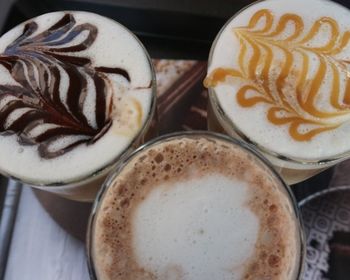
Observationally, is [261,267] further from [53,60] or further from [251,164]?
[53,60]

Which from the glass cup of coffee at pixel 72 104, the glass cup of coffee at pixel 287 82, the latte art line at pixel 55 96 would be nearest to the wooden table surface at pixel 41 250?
the glass cup of coffee at pixel 72 104

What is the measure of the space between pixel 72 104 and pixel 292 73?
405 mm

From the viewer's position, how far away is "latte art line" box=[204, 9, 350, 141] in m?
0.95

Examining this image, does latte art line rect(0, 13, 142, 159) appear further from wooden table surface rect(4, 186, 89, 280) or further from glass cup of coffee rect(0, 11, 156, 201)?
wooden table surface rect(4, 186, 89, 280)

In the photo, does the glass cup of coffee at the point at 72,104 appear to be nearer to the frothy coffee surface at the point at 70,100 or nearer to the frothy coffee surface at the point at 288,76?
the frothy coffee surface at the point at 70,100

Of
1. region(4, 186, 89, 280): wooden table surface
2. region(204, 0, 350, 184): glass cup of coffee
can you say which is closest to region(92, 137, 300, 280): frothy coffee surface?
region(204, 0, 350, 184): glass cup of coffee

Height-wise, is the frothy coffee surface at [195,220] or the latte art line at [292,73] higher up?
the latte art line at [292,73]

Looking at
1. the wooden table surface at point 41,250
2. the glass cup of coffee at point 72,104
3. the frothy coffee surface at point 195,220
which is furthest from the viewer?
the wooden table surface at point 41,250

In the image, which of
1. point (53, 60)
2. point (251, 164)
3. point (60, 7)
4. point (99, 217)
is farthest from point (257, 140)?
point (60, 7)

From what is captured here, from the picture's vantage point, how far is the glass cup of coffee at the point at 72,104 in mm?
930

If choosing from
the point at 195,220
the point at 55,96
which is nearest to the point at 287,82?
the point at 195,220

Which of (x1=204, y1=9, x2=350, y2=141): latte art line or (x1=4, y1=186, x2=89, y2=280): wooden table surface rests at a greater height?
(x1=204, y1=9, x2=350, y2=141): latte art line

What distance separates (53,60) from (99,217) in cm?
33

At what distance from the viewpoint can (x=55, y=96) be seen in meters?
0.96
